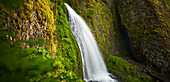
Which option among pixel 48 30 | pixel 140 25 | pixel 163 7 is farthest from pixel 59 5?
pixel 163 7

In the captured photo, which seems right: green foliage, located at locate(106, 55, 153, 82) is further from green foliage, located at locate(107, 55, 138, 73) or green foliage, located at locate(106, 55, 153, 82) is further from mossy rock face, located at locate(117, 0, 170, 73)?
mossy rock face, located at locate(117, 0, 170, 73)

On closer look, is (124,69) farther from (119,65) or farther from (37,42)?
(37,42)

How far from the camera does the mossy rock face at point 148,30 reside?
1011cm

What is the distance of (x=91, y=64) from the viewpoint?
562cm

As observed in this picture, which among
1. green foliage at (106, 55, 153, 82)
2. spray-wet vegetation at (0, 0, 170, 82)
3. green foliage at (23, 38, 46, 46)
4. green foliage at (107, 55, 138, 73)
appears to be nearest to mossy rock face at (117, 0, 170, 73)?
spray-wet vegetation at (0, 0, 170, 82)

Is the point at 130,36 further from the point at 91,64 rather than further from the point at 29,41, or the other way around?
the point at 29,41

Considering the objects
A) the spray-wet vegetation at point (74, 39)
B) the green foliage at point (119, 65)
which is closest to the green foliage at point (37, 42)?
the spray-wet vegetation at point (74, 39)

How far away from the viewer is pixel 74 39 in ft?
14.5

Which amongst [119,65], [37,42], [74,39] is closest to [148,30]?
[119,65]

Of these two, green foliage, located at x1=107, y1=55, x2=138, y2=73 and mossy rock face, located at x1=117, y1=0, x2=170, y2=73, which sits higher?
mossy rock face, located at x1=117, y1=0, x2=170, y2=73

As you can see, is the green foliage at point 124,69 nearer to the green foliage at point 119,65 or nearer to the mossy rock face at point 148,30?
the green foliage at point 119,65

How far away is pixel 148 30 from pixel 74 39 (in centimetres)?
1033

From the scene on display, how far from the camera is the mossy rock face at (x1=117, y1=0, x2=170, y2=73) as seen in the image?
33.2 feet

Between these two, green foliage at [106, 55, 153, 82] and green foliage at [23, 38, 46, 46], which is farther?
green foliage at [106, 55, 153, 82]
